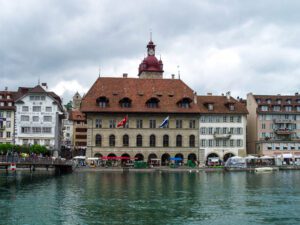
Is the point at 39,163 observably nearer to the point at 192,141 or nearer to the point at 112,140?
the point at 112,140

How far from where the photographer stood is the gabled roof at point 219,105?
112m

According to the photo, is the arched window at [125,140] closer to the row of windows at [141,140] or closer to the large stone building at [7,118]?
the row of windows at [141,140]

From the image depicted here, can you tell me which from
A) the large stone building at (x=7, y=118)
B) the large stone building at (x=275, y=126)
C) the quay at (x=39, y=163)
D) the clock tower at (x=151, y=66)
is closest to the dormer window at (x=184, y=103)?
the large stone building at (x=275, y=126)

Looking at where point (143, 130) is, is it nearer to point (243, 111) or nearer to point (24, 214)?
point (243, 111)

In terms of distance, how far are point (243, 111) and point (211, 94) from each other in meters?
14.1

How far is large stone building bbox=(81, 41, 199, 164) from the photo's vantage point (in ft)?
351

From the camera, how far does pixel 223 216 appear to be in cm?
3903

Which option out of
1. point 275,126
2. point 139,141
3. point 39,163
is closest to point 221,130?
point 275,126

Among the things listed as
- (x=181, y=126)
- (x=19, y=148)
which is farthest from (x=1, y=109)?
(x=181, y=126)

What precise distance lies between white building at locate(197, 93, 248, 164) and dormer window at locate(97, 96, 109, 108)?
19303 millimetres

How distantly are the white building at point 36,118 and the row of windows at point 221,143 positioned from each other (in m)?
31.2

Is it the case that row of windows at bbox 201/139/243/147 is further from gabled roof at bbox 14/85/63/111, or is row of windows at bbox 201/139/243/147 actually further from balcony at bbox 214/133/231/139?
gabled roof at bbox 14/85/63/111

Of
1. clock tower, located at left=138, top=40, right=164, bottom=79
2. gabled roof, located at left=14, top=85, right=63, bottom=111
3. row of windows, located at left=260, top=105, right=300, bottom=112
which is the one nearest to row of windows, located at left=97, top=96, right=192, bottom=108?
gabled roof, located at left=14, top=85, right=63, bottom=111

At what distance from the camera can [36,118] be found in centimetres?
11281
